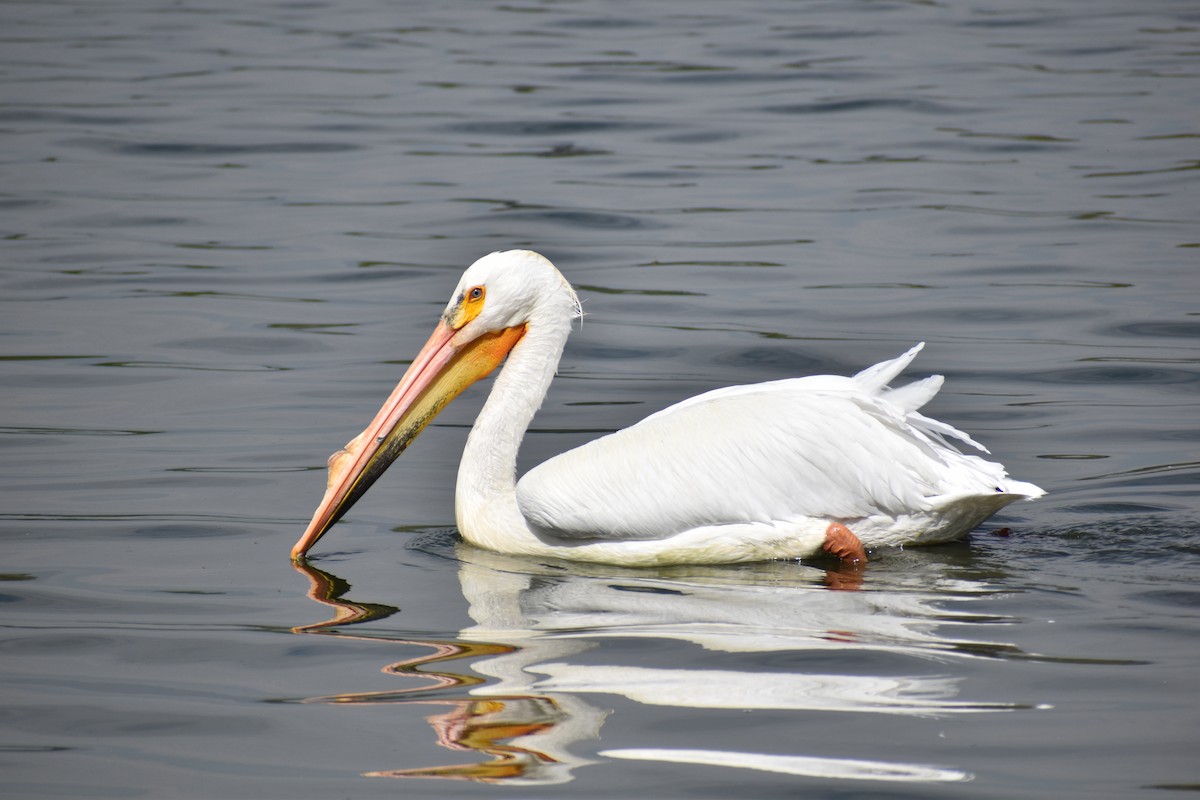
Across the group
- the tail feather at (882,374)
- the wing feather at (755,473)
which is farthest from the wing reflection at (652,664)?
the tail feather at (882,374)

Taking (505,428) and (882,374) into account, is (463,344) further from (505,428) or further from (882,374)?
(882,374)

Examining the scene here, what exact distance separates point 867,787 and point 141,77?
12.8 metres

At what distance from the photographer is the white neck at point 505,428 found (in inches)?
201

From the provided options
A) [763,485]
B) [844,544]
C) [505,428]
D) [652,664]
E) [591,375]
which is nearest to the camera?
[652,664]

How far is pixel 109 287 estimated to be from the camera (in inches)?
336

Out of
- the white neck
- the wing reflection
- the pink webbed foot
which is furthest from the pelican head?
the pink webbed foot

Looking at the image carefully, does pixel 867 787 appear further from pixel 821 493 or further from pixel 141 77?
pixel 141 77

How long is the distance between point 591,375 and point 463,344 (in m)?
1.95

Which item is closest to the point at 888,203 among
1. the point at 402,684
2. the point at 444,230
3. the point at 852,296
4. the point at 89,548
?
the point at 852,296

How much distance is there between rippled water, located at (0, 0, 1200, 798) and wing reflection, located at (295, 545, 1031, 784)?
0.05 feet

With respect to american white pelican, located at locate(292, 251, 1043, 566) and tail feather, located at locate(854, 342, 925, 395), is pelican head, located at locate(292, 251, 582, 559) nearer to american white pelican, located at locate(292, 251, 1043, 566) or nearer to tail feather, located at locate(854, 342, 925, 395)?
american white pelican, located at locate(292, 251, 1043, 566)

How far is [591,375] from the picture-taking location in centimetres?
716

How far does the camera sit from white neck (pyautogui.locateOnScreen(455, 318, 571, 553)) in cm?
509

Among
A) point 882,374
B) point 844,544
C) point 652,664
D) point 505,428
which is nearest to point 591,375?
point 505,428
